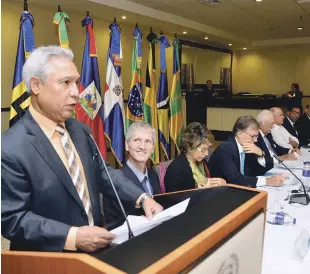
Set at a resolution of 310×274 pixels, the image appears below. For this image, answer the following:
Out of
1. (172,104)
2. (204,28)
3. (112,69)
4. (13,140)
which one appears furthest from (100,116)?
(204,28)

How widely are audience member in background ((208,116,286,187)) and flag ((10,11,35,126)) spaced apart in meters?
1.83

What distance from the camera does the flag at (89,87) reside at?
3.86 m

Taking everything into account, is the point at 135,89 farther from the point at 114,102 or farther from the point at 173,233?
the point at 173,233

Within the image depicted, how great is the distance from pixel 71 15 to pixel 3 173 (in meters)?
4.84

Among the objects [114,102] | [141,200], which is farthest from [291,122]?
[141,200]

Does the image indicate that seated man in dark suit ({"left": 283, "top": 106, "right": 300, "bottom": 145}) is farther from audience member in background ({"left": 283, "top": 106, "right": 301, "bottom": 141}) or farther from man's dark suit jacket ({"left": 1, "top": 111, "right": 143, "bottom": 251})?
man's dark suit jacket ({"left": 1, "top": 111, "right": 143, "bottom": 251})

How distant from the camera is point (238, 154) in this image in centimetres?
288

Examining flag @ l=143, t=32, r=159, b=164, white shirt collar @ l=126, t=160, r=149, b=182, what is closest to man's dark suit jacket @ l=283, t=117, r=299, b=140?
flag @ l=143, t=32, r=159, b=164

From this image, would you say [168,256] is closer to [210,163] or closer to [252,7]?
[210,163]

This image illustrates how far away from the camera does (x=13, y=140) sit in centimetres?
96

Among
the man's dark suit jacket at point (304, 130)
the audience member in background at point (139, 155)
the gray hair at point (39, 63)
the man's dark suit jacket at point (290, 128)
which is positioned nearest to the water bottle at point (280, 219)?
the audience member in background at point (139, 155)

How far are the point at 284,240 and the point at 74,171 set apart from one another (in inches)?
42.6

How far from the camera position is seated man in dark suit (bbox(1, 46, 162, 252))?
846mm

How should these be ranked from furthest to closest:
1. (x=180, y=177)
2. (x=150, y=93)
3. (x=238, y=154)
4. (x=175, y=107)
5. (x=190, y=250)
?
(x=175, y=107) < (x=150, y=93) < (x=238, y=154) < (x=180, y=177) < (x=190, y=250)
